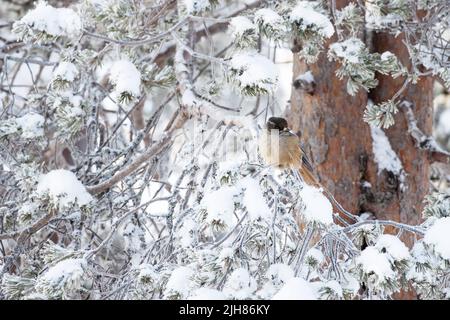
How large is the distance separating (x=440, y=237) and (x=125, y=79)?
61.8 inches

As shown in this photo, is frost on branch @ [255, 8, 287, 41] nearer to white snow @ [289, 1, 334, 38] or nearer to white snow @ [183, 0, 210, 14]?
white snow @ [289, 1, 334, 38]

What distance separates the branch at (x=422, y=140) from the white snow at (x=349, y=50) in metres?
1.08

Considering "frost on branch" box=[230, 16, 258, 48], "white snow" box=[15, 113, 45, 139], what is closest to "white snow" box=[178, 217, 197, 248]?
"frost on branch" box=[230, 16, 258, 48]

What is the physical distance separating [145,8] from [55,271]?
2026mm

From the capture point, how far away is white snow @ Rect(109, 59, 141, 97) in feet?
10.2

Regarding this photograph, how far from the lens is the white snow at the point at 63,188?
2.88 meters

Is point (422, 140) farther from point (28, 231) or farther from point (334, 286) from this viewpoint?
point (28, 231)

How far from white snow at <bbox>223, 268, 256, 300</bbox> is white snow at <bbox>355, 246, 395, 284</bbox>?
424 mm

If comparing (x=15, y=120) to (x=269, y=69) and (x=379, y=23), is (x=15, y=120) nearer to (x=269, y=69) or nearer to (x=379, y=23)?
(x=269, y=69)

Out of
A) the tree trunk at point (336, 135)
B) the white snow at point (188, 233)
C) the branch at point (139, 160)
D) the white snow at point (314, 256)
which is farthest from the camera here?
the tree trunk at point (336, 135)

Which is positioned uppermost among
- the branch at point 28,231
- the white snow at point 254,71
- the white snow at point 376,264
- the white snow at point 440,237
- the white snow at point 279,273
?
the white snow at point 254,71

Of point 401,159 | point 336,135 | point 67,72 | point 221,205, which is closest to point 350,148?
point 336,135

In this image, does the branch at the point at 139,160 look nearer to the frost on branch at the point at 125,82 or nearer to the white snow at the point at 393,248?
the frost on branch at the point at 125,82

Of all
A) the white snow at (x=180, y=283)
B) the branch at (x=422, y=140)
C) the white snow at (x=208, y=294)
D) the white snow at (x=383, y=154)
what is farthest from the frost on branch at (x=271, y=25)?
the branch at (x=422, y=140)
